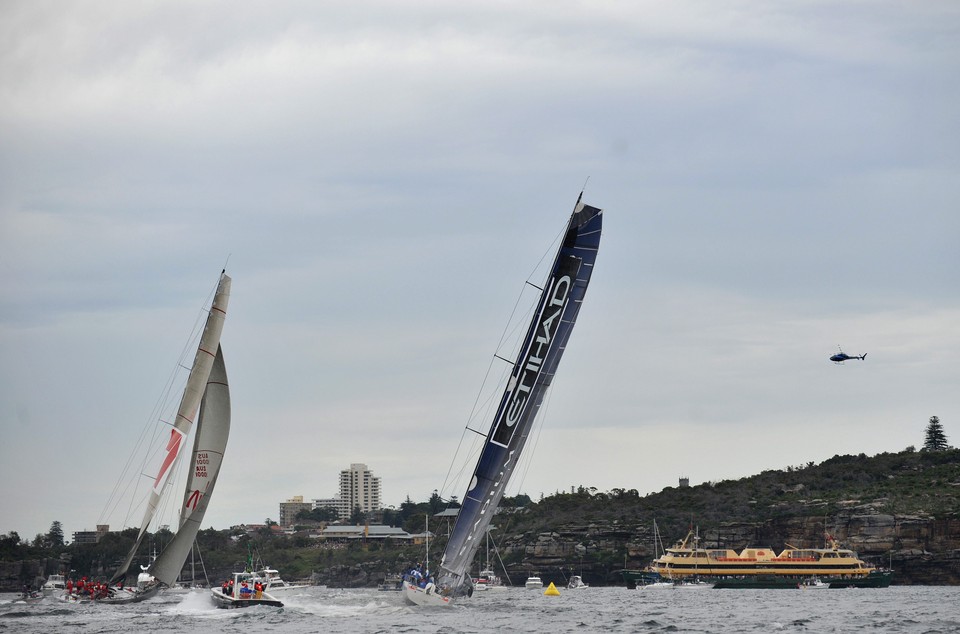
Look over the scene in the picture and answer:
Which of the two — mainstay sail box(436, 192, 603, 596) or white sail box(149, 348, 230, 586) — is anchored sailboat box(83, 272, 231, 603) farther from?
mainstay sail box(436, 192, 603, 596)

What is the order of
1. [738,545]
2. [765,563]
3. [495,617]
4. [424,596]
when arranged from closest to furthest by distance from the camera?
[495,617]
[424,596]
[765,563]
[738,545]

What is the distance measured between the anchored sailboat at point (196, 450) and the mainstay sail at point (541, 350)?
1740cm

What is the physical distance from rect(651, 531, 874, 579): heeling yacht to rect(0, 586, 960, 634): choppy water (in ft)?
127

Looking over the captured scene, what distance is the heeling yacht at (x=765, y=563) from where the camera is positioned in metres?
107

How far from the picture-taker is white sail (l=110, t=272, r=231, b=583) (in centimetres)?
6119

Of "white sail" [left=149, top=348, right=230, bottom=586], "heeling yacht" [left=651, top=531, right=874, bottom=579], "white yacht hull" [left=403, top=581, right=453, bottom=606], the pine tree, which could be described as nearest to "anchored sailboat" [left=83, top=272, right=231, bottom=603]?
"white sail" [left=149, top=348, right=230, bottom=586]

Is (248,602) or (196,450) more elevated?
(196,450)

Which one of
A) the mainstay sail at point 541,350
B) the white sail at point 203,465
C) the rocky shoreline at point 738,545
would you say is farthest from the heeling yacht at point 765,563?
the mainstay sail at point 541,350

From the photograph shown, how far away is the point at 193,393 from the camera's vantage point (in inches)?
2437

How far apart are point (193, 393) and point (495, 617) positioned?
798 inches

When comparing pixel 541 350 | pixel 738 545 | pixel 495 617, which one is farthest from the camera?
pixel 738 545

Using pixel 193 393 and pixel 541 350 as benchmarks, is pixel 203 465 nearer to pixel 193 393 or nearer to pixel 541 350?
pixel 193 393

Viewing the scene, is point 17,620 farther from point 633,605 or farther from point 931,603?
point 931,603

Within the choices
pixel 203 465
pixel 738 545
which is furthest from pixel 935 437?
pixel 203 465
